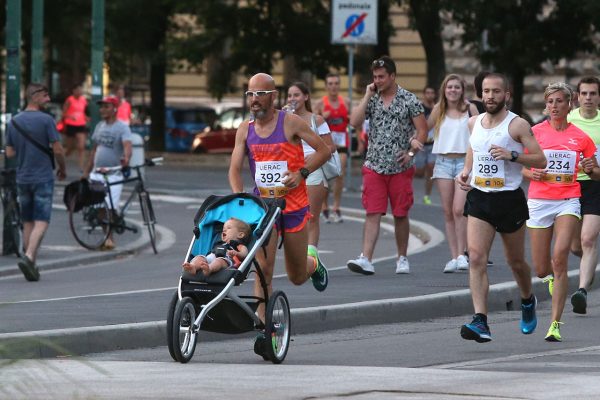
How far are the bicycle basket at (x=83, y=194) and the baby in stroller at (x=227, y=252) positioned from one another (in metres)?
9.77

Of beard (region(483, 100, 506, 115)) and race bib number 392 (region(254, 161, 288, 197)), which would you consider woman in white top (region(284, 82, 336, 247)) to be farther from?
race bib number 392 (region(254, 161, 288, 197))

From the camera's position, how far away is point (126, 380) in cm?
825

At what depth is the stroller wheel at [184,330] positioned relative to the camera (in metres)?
9.22

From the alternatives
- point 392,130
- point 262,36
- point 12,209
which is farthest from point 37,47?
point 262,36

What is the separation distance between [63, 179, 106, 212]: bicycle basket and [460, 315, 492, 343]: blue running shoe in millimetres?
9402

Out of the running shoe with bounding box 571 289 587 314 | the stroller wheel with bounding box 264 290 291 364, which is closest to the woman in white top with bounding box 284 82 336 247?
the running shoe with bounding box 571 289 587 314

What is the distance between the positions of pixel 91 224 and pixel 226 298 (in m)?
10.3

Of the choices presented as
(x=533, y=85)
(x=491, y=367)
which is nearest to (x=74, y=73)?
(x=533, y=85)

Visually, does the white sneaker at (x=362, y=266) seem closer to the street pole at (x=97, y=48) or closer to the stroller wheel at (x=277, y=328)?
the stroller wheel at (x=277, y=328)

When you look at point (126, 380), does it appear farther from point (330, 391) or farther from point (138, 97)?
point (138, 97)

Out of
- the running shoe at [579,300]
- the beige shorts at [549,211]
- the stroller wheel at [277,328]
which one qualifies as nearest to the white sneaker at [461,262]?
the running shoe at [579,300]

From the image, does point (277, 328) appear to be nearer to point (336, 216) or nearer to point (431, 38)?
point (336, 216)

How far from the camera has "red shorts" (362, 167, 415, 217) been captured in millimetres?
15070

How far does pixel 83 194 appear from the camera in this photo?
1939 cm
